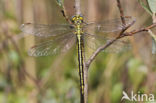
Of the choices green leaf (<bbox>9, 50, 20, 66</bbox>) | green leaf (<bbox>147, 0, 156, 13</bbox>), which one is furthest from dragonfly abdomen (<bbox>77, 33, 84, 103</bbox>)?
green leaf (<bbox>9, 50, 20, 66</bbox>)

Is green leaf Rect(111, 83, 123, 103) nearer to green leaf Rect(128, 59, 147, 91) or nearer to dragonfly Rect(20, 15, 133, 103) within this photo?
green leaf Rect(128, 59, 147, 91)

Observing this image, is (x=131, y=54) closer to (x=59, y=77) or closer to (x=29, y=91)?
(x=59, y=77)

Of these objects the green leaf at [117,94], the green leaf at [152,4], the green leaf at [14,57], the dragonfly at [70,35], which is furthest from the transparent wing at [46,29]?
Answer: the green leaf at [14,57]

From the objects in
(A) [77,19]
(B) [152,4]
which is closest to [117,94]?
(A) [77,19]

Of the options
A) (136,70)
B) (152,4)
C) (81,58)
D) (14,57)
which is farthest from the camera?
(14,57)

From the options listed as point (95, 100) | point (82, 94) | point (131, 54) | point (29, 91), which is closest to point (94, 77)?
point (95, 100)

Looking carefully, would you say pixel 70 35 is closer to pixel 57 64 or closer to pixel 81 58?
pixel 81 58

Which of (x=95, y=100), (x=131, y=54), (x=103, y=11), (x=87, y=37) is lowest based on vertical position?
(x=95, y=100)
